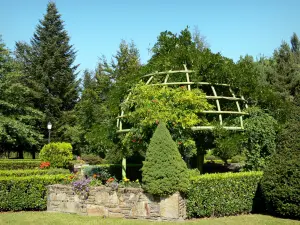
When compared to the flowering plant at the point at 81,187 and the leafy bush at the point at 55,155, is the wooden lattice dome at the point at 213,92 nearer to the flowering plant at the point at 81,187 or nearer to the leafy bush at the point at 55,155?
the flowering plant at the point at 81,187

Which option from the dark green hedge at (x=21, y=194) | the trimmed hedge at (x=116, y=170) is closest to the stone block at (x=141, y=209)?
the dark green hedge at (x=21, y=194)

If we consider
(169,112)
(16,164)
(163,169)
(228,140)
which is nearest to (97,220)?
(163,169)

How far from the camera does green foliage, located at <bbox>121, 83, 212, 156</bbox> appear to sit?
9680mm

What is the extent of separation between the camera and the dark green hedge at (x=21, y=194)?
966 cm

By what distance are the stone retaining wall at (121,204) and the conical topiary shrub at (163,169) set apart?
292 millimetres

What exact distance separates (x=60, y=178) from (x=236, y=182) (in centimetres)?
550

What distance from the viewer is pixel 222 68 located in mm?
10789

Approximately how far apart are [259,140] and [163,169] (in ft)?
12.7

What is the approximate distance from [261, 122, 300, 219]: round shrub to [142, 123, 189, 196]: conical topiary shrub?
2244 millimetres

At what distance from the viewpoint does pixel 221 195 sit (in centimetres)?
865

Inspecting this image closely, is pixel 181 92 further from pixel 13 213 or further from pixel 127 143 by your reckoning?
pixel 13 213

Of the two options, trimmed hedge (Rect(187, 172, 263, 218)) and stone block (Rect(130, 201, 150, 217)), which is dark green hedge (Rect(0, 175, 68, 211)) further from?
trimmed hedge (Rect(187, 172, 263, 218))

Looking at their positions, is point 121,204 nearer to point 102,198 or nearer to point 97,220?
point 102,198

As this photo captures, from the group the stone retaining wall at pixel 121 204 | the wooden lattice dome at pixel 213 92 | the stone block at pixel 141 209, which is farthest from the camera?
the wooden lattice dome at pixel 213 92
